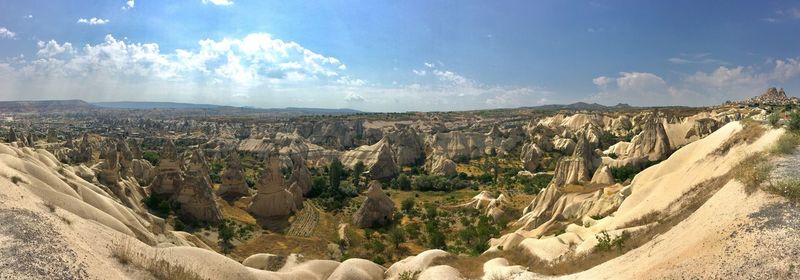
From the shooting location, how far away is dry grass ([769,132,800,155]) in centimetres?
1238

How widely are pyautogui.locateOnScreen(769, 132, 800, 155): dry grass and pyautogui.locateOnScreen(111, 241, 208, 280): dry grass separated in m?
16.6

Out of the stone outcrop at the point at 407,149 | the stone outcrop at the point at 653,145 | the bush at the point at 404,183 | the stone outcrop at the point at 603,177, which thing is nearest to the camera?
the stone outcrop at the point at 603,177

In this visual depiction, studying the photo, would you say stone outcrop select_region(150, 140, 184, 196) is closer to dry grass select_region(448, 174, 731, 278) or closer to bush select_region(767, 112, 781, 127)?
dry grass select_region(448, 174, 731, 278)

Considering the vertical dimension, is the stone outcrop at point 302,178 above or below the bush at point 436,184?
above

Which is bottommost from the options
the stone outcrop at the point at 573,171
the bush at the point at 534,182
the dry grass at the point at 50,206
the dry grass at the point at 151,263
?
the bush at the point at 534,182

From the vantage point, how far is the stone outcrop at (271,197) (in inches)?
1481

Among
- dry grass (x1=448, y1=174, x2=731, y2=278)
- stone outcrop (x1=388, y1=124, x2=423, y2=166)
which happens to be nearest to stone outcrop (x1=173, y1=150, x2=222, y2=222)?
dry grass (x1=448, y1=174, x2=731, y2=278)

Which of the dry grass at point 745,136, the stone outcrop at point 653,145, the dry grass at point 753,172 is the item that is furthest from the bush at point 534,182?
the dry grass at point 753,172

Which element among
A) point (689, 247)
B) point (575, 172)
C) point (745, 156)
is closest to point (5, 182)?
point (689, 247)

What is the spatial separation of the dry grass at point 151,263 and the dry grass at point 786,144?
54.4 feet

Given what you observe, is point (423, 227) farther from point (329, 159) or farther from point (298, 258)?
point (329, 159)

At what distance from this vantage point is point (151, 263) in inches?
440

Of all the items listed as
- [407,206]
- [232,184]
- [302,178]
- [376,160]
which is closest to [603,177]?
[407,206]

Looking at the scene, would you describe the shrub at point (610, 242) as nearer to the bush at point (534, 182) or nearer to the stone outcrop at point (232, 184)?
the bush at point (534, 182)
